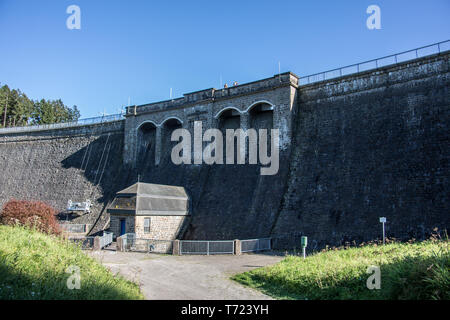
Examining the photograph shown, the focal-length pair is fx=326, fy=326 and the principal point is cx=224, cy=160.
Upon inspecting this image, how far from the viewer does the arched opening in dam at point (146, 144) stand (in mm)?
35031

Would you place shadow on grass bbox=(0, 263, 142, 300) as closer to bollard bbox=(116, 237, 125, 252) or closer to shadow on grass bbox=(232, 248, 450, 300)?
shadow on grass bbox=(232, 248, 450, 300)

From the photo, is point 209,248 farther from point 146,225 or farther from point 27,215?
point 27,215

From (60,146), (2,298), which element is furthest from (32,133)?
(2,298)

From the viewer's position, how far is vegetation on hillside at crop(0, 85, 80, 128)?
6431 centimetres

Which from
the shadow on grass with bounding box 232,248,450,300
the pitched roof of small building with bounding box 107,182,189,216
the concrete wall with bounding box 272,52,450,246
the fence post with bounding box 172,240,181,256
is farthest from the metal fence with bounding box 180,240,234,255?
the shadow on grass with bounding box 232,248,450,300

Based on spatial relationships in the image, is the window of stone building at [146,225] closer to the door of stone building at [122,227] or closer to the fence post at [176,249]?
the door of stone building at [122,227]

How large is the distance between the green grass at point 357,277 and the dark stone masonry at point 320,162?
18.7 feet

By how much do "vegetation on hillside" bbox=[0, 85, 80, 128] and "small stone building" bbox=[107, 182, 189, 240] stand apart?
157ft

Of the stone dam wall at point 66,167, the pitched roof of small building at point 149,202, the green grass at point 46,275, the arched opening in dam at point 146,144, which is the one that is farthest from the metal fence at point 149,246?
the arched opening in dam at point 146,144

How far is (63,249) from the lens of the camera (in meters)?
12.2

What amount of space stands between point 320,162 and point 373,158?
11.5 feet

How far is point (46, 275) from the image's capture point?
30.0 feet
